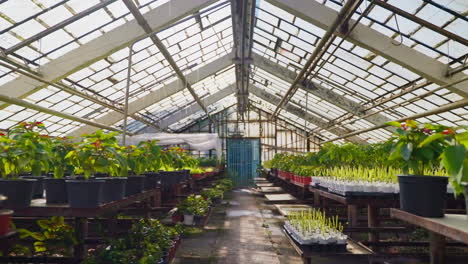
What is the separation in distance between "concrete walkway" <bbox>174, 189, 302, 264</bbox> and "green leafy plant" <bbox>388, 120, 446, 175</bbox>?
2802 mm

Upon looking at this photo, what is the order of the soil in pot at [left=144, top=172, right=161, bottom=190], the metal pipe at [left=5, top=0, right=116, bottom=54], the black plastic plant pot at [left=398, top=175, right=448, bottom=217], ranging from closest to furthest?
the black plastic plant pot at [left=398, top=175, right=448, bottom=217], the soil in pot at [left=144, top=172, right=161, bottom=190], the metal pipe at [left=5, top=0, right=116, bottom=54]

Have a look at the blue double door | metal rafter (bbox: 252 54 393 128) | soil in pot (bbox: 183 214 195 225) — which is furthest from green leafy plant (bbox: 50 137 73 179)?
the blue double door

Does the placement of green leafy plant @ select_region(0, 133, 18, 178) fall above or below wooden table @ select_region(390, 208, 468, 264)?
above

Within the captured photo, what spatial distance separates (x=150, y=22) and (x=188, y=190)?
3999mm

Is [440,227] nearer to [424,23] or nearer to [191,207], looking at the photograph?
[424,23]

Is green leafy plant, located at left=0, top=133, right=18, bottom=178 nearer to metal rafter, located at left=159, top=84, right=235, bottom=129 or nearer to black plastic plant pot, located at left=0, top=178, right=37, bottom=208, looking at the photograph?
black plastic plant pot, located at left=0, top=178, right=37, bottom=208

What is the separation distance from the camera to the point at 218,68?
1162 centimetres

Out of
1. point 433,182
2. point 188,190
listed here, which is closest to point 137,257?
point 433,182

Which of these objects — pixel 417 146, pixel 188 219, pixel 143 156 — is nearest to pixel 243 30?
pixel 188 219

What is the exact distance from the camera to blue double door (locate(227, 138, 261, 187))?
19156mm

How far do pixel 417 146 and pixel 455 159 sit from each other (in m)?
0.47

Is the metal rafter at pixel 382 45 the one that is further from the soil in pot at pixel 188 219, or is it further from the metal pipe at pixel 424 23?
the soil in pot at pixel 188 219

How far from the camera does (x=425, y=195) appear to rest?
1746 millimetres

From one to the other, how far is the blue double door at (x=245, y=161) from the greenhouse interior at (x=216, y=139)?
523 cm
